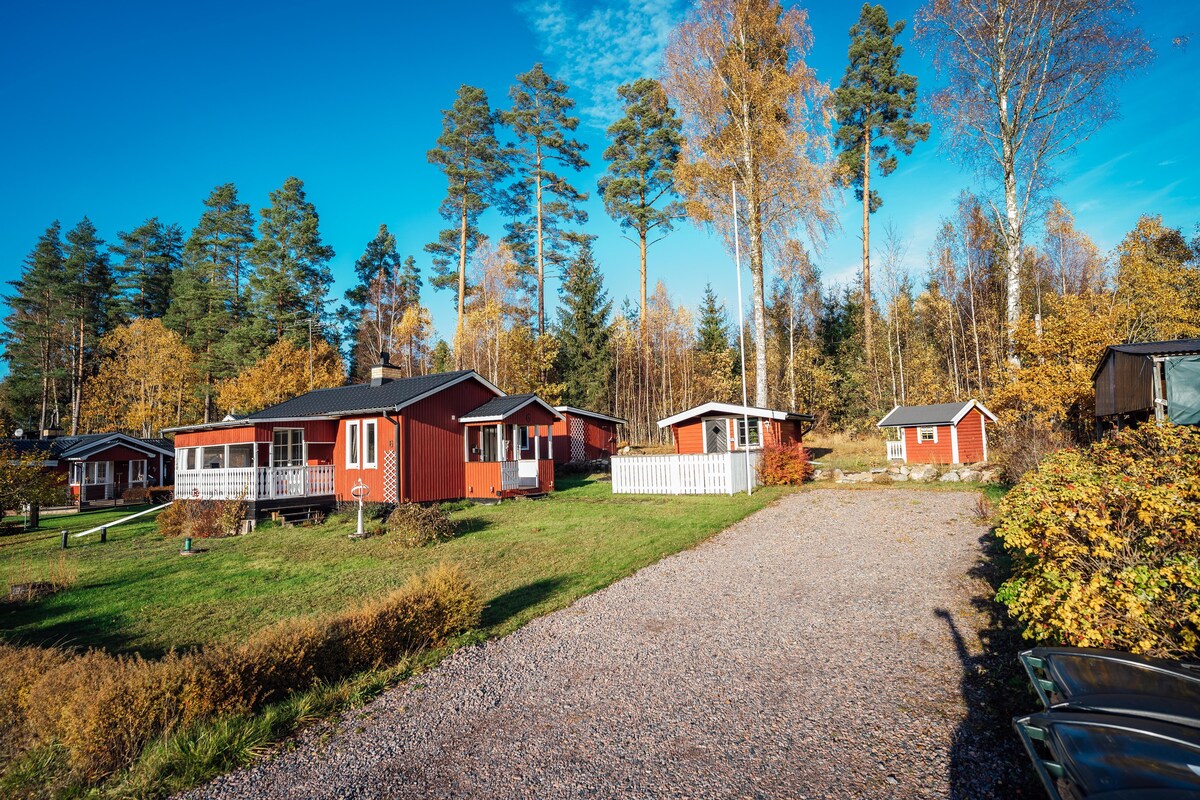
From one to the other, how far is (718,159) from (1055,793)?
20757mm

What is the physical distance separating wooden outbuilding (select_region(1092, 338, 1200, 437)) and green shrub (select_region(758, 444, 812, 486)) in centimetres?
777

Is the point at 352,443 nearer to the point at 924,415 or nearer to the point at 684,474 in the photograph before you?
the point at 684,474

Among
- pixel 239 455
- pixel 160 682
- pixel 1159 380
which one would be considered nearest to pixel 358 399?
pixel 239 455

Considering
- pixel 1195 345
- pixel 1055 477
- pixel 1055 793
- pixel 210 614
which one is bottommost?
pixel 210 614

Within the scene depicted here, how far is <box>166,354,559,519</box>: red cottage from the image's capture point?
1650 cm

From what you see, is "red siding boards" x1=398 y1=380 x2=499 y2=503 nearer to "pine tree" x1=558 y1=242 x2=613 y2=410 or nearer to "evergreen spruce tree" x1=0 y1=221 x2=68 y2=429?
"pine tree" x1=558 y1=242 x2=613 y2=410

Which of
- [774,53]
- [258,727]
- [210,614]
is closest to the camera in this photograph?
[258,727]

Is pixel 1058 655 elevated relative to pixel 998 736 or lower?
elevated

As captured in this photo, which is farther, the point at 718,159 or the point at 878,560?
the point at 718,159

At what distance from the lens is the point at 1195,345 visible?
986 cm

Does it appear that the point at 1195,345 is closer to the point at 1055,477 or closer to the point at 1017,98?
the point at 1055,477

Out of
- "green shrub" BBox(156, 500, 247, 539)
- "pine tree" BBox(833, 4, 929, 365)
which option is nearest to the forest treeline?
"pine tree" BBox(833, 4, 929, 365)

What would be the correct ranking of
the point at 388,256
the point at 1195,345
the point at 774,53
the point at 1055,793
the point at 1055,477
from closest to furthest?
the point at 1055,793
the point at 1055,477
the point at 1195,345
the point at 774,53
the point at 388,256

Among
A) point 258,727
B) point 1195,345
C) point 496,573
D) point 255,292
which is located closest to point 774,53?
point 1195,345
